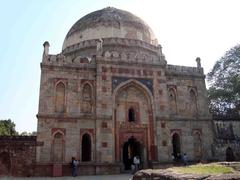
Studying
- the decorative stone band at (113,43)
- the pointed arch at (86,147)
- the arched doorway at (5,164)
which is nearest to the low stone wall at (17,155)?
the arched doorway at (5,164)

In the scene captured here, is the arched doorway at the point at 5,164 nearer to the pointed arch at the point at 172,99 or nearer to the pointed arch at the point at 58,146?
the pointed arch at the point at 58,146

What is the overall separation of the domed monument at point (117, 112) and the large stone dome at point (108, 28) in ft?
13.6

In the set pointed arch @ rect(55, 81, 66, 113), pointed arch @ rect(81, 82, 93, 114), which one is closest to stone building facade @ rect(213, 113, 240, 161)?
pointed arch @ rect(81, 82, 93, 114)

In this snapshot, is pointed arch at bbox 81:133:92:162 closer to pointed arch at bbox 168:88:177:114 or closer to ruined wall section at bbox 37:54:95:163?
ruined wall section at bbox 37:54:95:163

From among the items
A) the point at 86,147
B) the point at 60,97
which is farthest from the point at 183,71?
the point at 60,97

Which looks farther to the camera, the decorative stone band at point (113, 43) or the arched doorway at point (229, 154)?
the decorative stone band at point (113, 43)

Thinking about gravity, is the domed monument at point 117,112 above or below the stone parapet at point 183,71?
below

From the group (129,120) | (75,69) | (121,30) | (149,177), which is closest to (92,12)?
(121,30)

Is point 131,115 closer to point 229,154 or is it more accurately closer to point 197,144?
point 197,144

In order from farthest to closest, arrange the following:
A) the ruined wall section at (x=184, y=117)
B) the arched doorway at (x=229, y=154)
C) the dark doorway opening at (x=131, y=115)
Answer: the arched doorway at (x=229, y=154) < the dark doorway opening at (x=131, y=115) < the ruined wall section at (x=184, y=117)

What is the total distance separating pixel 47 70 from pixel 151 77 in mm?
6723

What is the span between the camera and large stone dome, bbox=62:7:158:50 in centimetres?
2289

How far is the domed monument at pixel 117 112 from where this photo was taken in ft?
55.0

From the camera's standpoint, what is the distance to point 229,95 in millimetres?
27406
